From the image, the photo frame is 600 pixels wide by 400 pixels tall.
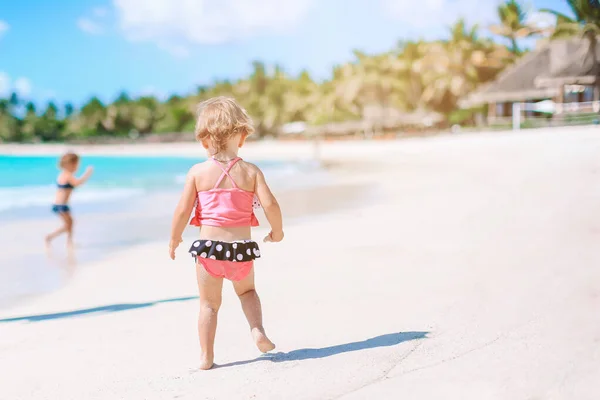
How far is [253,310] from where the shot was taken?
135 inches

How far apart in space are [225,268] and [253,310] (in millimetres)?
295

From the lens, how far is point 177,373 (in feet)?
10.9

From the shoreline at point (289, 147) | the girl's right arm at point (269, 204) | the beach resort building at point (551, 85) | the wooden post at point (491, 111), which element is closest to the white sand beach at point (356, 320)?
the girl's right arm at point (269, 204)

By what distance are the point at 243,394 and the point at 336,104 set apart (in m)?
64.3

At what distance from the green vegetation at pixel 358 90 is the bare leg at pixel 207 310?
35.2 m

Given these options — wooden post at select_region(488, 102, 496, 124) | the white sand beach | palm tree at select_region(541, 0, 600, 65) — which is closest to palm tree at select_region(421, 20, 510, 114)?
wooden post at select_region(488, 102, 496, 124)

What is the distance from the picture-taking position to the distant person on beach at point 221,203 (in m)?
3.23

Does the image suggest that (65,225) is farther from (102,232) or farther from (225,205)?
(225,205)

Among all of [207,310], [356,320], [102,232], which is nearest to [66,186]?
[102,232]

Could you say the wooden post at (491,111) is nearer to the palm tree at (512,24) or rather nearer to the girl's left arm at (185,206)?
the palm tree at (512,24)

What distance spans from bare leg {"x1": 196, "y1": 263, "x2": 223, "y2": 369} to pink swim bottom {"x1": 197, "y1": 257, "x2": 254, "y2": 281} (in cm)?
4

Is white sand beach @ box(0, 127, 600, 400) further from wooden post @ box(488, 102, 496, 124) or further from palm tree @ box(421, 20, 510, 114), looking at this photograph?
palm tree @ box(421, 20, 510, 114)

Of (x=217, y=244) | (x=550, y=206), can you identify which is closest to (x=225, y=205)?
(x=217, y=244)

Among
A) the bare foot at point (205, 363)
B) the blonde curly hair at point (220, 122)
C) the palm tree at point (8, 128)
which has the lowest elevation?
the bare foot at point (205, 363)
